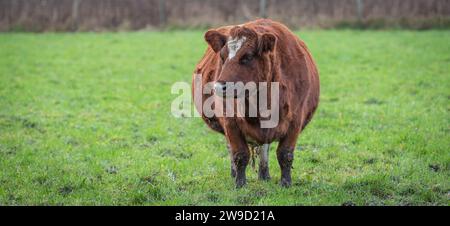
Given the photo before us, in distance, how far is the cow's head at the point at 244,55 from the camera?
5.58 m

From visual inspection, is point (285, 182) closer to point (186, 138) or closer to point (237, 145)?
point (237, 145)

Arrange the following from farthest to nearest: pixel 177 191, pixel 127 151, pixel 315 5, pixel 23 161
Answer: pixel 315 5 → pixel 127 151 → pixel 23 161 → pixel 177 191

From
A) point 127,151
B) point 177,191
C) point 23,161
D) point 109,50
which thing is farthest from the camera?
point 109,50

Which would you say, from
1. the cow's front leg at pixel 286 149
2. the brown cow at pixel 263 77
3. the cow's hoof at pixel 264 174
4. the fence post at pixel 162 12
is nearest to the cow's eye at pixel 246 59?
the brown cow at pixel 263 77

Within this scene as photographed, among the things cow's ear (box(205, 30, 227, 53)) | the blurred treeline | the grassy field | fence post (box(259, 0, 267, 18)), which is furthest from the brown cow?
fence post (box(259, 0, 267, 18))

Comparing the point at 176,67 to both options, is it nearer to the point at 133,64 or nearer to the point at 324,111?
the point at 133,64

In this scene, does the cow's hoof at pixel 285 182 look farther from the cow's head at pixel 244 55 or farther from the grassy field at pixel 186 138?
the cow's head at pixel 244 55

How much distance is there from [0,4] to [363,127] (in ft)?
67.7

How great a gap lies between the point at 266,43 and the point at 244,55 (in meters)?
0.26

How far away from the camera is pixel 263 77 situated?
5.82m

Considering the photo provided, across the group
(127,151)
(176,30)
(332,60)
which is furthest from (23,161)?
(176,30)

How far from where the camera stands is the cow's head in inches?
220
